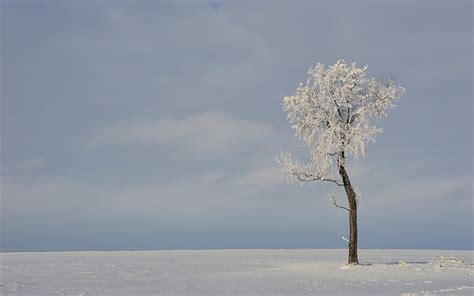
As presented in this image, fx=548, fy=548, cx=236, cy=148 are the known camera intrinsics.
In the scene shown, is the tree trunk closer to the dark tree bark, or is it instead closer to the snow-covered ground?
the dark tree bark

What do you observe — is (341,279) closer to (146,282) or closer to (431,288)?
(431,288)

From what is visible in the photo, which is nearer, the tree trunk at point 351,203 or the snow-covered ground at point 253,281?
the snow-covered ground at point 253,281

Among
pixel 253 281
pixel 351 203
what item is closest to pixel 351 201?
pixel 351 203

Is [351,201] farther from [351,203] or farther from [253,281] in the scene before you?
[253,281]

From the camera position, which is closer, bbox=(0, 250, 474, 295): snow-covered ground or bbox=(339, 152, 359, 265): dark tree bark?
bbox=(0, 250, 474, 295): snow-covered ground

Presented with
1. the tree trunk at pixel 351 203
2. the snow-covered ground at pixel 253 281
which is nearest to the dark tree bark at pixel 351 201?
the tree trunk at pixel 351 203

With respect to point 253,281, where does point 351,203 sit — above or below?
above

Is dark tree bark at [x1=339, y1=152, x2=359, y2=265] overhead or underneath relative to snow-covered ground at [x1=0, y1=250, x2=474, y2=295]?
overhead

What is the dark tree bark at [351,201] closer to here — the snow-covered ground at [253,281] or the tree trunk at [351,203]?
the tree trunk at [351,203]

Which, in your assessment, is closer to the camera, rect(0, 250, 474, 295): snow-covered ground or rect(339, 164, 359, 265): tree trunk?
rect(0, 250, 474, 295): snow-covered ground

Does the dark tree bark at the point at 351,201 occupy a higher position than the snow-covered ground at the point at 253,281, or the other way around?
the dark tree bark at the point at 351,201

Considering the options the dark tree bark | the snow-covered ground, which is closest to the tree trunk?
the dark tree bark

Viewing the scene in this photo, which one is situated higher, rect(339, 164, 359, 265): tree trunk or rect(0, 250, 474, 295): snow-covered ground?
rect(339, 164, 359, 265): tree trunk

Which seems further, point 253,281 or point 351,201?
point 351,201
